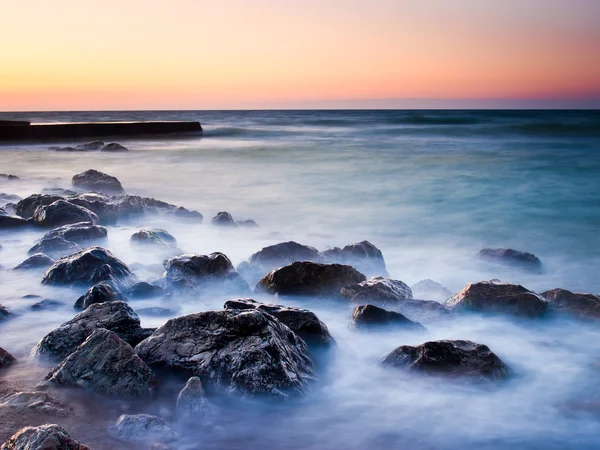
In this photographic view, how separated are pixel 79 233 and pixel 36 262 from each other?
1001mm

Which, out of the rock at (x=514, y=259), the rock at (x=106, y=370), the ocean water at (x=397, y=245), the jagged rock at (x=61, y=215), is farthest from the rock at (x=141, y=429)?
the jagged rock at (x=61, y=215)

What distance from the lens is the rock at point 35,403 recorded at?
8.89ft

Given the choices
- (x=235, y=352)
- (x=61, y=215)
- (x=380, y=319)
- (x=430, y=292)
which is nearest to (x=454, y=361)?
(x=380, y=319)

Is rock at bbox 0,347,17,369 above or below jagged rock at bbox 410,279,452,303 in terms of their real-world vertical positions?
above

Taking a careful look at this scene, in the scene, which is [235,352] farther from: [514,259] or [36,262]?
[514,259]

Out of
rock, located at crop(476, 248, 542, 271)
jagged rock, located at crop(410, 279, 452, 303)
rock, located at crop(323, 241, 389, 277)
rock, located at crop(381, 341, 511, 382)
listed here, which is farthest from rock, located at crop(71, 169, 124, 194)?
rock, located at crop(381, 341, 511, 382)

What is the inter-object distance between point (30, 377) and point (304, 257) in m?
3.09

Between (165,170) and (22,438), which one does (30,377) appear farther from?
(165,170)

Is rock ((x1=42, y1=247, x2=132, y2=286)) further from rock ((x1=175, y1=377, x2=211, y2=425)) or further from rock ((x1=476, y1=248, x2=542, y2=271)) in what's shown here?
rock ((x1=476, y1=248, x2=542, y2=271))

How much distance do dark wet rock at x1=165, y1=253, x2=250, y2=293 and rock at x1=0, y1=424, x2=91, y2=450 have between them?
2.51 metres

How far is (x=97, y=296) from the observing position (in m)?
4.15

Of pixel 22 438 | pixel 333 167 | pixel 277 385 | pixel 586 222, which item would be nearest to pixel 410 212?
pixel 586 222

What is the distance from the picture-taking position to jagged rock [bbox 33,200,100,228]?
7.04m

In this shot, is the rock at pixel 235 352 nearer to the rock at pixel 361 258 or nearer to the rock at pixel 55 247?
the rock at pixel 361 258
